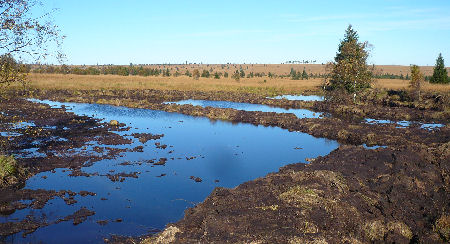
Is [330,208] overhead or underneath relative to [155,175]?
overhead

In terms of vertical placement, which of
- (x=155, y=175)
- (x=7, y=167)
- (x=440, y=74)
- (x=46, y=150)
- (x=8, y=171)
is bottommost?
(x=155, y=175)

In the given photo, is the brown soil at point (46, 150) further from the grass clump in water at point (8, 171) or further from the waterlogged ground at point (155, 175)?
the waterlogged ground at point (155, 175)

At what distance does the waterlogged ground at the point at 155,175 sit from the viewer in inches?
440

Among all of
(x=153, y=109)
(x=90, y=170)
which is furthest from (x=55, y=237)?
(x=153, y=109)

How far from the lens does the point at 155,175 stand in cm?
1609

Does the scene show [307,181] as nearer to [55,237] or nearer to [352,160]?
[352,160]

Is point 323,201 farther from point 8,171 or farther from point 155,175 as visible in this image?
point 8,171

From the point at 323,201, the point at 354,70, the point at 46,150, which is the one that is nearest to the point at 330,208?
the point at 323,201

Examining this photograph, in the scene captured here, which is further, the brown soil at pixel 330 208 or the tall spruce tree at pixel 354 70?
the tall spruce tree at pixel 354 70

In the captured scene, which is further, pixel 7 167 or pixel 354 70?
pixel 354 70

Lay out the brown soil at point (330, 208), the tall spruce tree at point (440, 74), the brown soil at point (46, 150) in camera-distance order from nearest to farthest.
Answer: the brown soil at point (330, 208) → the brown soil at point (46, 150) → the tall spruce tree at point (440, 74)

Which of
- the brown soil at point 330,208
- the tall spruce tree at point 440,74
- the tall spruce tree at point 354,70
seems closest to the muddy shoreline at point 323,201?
the brown soil at point 330,208

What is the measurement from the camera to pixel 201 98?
54.9 m

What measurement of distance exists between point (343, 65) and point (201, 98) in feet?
77.8
